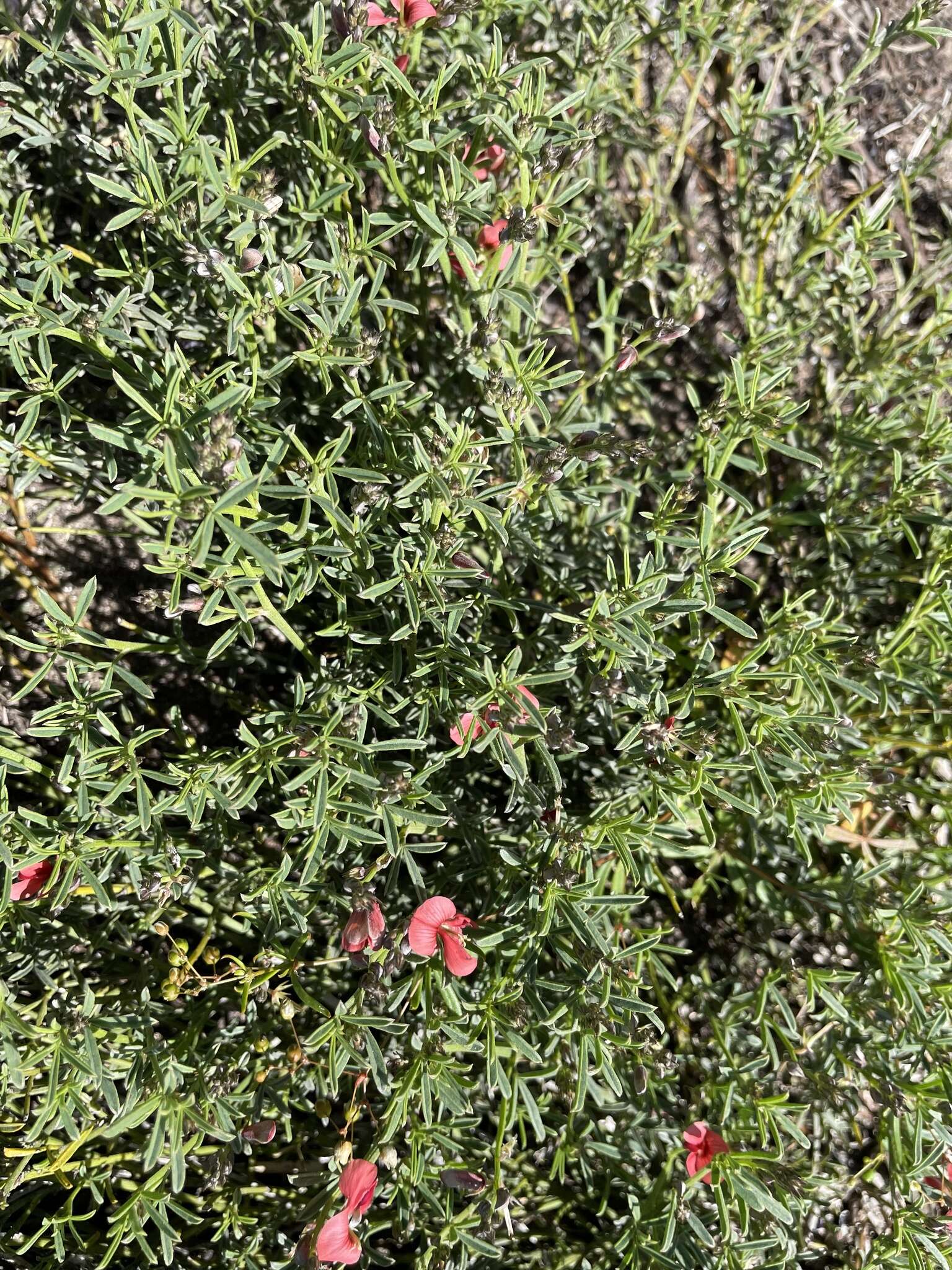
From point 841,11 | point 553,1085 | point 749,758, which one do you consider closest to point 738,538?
point 749,758

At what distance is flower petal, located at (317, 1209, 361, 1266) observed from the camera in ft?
5.27

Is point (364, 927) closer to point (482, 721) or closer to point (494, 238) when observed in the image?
point (482, 721)

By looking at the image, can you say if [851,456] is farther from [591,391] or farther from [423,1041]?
[423,1041]

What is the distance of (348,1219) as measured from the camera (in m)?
1.62

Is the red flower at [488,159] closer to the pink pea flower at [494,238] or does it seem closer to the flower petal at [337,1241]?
the pink pea flower at [494,238]

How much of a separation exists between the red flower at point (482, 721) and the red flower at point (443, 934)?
0.29 meters

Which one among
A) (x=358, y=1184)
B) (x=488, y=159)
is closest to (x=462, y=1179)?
(x=358, y=1184)

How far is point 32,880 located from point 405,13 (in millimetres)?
1662

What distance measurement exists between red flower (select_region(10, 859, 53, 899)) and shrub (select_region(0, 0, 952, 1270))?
37mm

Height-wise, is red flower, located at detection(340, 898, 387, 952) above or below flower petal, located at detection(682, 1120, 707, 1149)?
above

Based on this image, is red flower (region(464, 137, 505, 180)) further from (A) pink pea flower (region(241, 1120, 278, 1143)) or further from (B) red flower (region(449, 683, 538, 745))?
(A) pink pea flower (region(241, 1120, 278, 1143))

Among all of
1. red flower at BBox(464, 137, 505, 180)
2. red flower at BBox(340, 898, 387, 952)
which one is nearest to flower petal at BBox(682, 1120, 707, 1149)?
red flower at BBox(340, 898, 387, 952)

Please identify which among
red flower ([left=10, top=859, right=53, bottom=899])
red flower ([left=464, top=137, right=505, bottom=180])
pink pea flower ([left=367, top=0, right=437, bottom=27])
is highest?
pink pea flower ([left=367, top=0, right=437, bottom=27])

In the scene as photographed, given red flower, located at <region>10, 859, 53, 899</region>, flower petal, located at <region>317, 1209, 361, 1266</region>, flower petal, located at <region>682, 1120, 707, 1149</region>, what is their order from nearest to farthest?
flower petal, located at <region>317, 1209, 361, 1266</region>
red flower, located at <region>10, 859, 53, 899</region>
flower petal, located at <region>682, 1120, 707, 1149</region>
